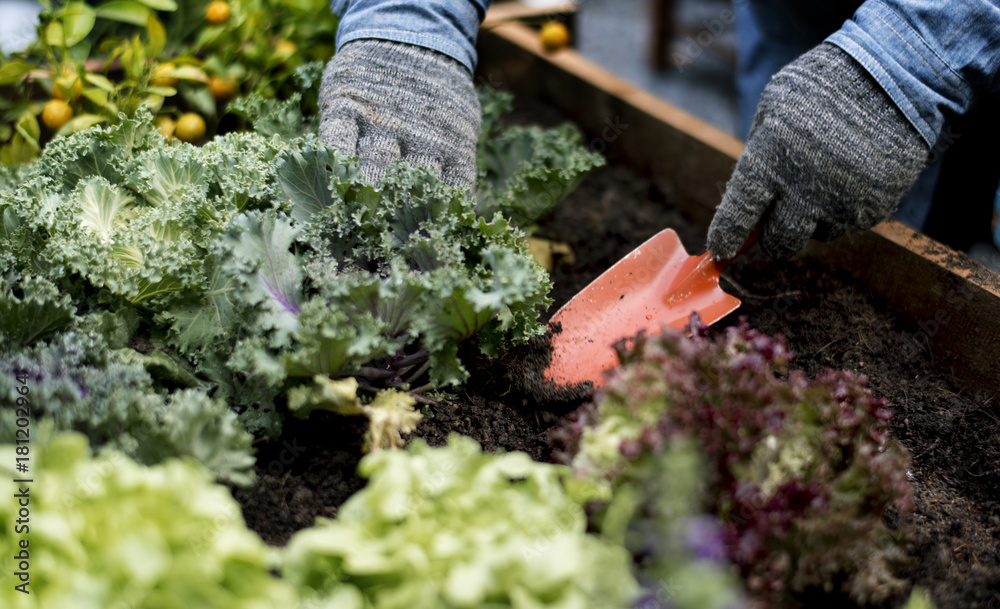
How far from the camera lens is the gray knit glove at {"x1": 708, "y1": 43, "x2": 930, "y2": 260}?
146cm

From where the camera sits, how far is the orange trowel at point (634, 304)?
151cm

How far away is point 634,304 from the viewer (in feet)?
5.38

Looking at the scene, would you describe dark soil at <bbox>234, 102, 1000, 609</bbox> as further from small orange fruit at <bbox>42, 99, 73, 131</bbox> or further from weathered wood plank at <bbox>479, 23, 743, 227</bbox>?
small orange fruit at <bbox>42, 99, 73, 131</bbox>

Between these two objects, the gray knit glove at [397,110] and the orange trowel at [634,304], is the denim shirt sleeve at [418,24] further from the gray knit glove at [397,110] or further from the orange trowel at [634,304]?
the orange trowel at [634,304]

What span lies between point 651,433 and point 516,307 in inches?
17.4

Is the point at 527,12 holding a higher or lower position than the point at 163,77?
higher

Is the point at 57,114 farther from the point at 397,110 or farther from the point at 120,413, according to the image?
the point at 120,413

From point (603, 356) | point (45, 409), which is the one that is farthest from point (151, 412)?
point (603, 356)

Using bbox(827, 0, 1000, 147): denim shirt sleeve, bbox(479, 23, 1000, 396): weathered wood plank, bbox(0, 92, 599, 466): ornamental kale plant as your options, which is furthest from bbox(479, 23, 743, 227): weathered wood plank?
bbox(0, 92, 599, 466): ornamental kale plant

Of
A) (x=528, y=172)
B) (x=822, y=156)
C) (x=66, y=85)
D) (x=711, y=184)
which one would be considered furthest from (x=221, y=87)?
(x=822, y=156)

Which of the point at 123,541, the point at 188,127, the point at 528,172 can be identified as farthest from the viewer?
the point at 188,127

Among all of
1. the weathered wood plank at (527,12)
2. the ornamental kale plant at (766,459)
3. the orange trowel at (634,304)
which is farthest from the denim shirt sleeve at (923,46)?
the weathered wood plank at (527,12)

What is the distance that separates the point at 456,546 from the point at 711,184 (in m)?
1.63

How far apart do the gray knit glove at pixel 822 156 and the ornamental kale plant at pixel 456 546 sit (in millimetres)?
883
